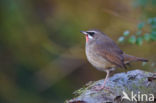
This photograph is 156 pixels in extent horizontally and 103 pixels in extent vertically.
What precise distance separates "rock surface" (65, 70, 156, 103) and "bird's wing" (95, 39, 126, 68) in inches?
15.5

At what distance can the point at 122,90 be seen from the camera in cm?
468

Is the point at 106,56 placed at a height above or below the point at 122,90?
above

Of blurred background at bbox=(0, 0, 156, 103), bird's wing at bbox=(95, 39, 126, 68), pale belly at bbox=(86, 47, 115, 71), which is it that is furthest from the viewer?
blurred background at bbox=(0, 0, 156, 103)

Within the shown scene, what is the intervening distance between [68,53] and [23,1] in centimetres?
172

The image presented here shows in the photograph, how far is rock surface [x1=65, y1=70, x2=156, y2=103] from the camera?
4.37 m

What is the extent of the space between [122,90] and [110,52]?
1.20 metres

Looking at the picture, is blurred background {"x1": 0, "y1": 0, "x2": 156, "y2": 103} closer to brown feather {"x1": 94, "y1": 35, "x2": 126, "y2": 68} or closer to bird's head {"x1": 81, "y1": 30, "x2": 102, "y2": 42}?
bird's head {"x1": 81, "y1": 30, "x2": 102, "y2": 42}

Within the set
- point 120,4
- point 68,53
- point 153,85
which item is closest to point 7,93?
point 68,53

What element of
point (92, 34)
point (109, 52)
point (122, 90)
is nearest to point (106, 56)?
point (109, 52)

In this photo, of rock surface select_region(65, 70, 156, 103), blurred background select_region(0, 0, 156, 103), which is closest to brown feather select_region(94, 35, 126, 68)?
rock surface select_region(65, 70, 156, 103)

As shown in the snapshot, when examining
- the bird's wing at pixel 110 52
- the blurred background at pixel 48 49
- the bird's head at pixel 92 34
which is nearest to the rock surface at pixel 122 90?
the bird's wing at pixel 110 52

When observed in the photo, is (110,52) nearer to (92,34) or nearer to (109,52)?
(109,52)

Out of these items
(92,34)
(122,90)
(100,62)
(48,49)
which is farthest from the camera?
(48,49)

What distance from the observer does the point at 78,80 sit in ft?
33.7
